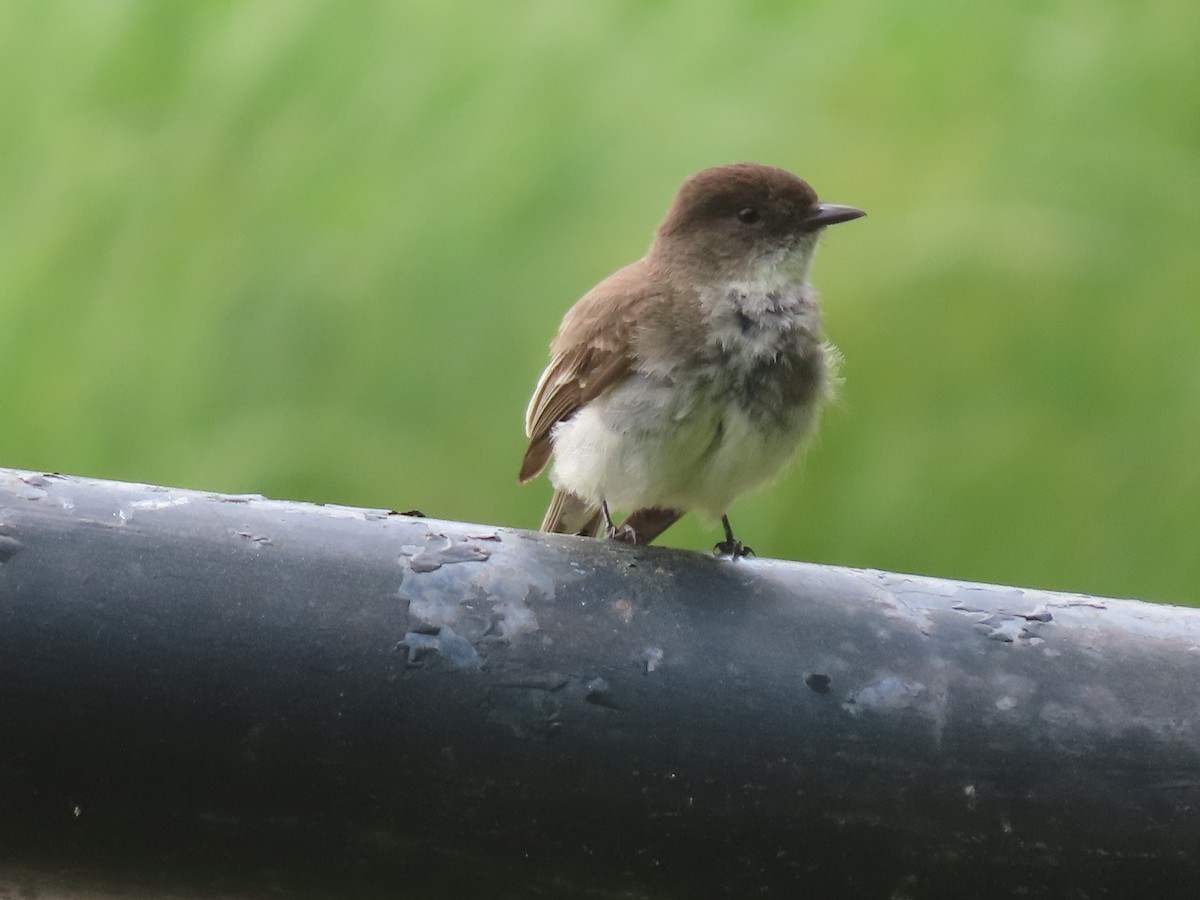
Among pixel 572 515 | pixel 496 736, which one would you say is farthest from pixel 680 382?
pixel 496 736

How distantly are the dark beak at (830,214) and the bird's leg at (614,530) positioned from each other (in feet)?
2.47

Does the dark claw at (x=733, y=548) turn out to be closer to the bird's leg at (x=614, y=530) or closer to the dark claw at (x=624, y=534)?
the bird's leg at (x=614, y=530)

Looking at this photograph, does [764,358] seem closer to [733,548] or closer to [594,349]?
[594,349]

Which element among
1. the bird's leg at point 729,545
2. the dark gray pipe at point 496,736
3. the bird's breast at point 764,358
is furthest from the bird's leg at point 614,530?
the dark gray pipe at point 496,736

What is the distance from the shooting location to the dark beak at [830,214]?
3210 mm

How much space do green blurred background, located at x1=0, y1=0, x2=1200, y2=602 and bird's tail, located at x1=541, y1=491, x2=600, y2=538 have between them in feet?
1.54

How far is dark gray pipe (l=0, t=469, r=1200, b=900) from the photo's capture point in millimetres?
1609

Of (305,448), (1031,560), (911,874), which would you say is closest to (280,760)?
(911,874)

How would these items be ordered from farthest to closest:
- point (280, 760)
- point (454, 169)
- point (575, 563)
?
1. point (454, 169)
2. point (575, 563)
3. point (280, 760)

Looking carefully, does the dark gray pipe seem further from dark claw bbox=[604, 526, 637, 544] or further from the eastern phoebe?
dark claw bbox=[604, 526, 637, 544]

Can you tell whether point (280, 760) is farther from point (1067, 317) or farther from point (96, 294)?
point (1067, 317)

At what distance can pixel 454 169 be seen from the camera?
3.10 meters

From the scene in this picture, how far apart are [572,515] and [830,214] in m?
1.06

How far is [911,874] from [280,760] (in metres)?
0.63
